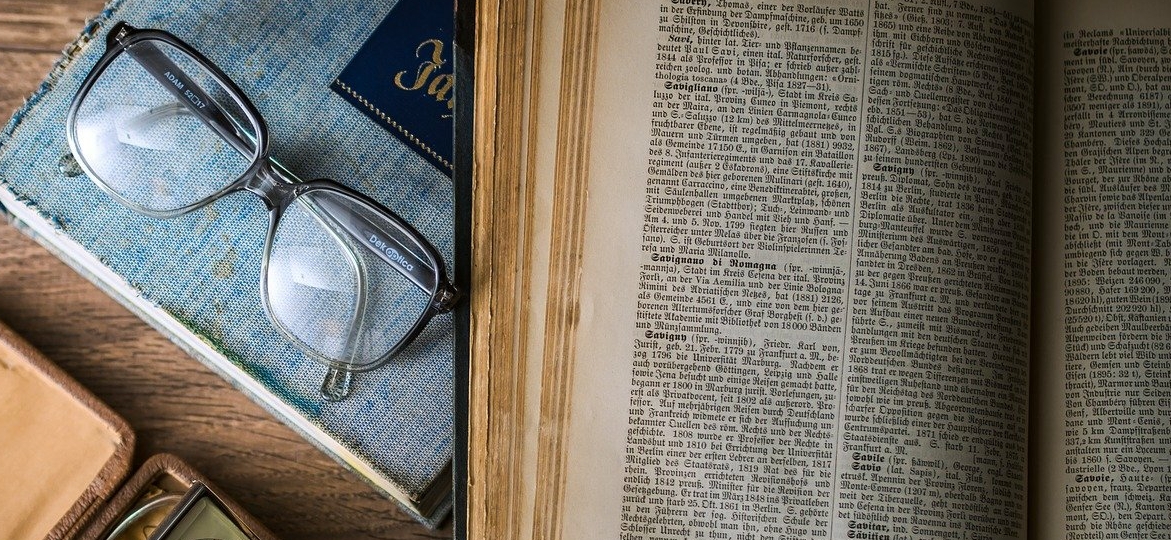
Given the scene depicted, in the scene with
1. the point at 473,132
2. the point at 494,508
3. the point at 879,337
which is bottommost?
the point at 494,508

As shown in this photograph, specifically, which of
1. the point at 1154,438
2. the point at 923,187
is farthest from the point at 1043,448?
the point at 923,187

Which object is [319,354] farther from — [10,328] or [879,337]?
[879,337]

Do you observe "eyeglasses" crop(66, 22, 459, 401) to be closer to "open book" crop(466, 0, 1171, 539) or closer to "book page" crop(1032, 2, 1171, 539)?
"open book" crop(466, 0, 1171, 539)

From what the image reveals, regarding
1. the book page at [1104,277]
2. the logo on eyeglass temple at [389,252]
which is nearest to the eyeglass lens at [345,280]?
the logo on eyeglass temple at [389,252]

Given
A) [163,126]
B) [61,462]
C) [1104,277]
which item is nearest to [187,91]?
[163,126]

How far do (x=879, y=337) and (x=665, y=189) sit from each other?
0.50 ft

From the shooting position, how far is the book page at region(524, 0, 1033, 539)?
1.65 feet

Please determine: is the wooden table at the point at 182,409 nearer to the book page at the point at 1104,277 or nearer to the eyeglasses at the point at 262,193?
the eyeglasses at the point at 262,193

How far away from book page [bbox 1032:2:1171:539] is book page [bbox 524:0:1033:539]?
45mm

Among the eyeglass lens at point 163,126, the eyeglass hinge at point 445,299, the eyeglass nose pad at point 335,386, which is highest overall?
the eyeglass lens at point 163,126

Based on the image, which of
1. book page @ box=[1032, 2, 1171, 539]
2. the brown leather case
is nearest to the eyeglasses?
the brown leather case

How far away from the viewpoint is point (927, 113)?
51 cm

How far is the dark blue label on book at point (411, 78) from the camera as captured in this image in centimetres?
58

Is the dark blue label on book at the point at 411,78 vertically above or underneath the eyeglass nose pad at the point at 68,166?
above
